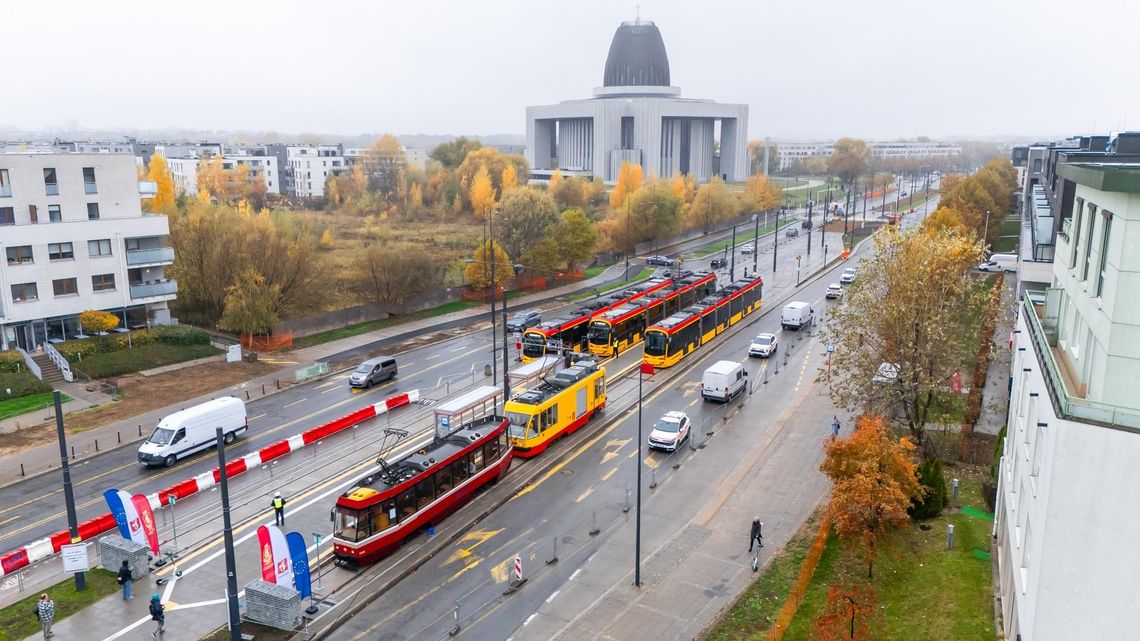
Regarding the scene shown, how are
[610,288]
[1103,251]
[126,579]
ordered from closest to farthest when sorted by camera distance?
[1103,251], [126,579], [610,288]

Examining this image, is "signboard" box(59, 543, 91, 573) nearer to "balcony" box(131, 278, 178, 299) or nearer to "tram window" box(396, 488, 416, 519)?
"tram window" box(396, 488, 416, 519)

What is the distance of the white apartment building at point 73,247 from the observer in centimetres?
4878

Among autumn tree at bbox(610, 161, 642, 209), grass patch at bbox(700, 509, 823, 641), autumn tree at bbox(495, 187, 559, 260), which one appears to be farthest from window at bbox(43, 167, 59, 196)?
autumn tree at bbox(610, 161, 642, 209)

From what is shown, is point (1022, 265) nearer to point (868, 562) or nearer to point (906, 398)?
point (906, 398)

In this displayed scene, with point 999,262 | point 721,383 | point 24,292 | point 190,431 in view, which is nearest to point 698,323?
point 721,383

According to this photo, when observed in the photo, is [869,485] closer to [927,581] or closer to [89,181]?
[927,581]

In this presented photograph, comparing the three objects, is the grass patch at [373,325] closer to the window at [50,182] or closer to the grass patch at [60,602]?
the window at [50,182]

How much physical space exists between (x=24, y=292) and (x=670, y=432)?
40983 millimetres

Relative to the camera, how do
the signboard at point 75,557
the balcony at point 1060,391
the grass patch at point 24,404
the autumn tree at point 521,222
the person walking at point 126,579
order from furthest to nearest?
the autumn tree at point 521,222 → the grass patch at point 24,404 → the person walking at point 126,579 → the signboard at point 75,557 → the balcony at point 1060,391

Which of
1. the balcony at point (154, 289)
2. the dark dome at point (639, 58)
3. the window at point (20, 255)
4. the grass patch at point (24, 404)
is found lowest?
the grass patch at point (24, 404)

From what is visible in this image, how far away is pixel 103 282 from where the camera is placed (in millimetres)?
52375

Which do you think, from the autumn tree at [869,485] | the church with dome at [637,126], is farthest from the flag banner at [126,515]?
the church with dome at [637,126]

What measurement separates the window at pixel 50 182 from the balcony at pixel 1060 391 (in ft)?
179

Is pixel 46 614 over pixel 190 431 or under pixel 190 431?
under
